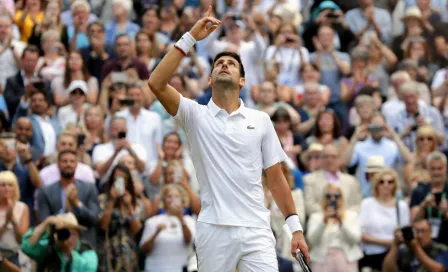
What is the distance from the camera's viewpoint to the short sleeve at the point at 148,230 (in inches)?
519

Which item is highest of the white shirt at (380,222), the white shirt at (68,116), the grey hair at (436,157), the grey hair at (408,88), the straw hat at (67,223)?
the grey hair at (408,88)

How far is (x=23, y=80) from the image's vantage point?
52.4 feet

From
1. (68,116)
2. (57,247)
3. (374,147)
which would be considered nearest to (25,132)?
(68,116)

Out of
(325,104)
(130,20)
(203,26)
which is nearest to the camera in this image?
(203,26)

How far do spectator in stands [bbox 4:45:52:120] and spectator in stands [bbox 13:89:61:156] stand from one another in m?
0.18

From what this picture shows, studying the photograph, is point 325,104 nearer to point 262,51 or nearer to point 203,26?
point 262,51

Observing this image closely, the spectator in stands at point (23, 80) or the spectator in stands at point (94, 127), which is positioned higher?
the spectator in stands at point (23, 80)

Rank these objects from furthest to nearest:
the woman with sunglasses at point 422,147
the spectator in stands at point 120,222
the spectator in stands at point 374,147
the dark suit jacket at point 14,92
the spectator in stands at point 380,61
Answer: the spectator in stands at point 380,61 < the dark suit jacket at point 14,92 < the spectator in stands at point 374,147 < the woman with sunglasses at point 422,147 < the spectator in stands at point 120,222

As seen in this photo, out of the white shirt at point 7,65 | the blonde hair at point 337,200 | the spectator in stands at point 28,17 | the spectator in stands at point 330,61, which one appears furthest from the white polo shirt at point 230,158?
the spectator in stands at point 28,17

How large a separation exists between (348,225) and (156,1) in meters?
6.83

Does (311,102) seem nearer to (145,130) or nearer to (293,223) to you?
(145,130)

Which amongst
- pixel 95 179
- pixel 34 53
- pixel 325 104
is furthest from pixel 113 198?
pixel 325 104

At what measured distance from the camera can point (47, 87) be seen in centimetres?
1573

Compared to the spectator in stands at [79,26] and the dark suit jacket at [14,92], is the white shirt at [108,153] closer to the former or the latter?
the dark suit jacket at [14,92]
